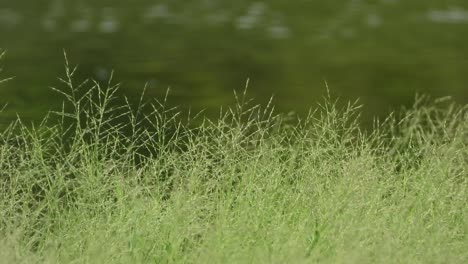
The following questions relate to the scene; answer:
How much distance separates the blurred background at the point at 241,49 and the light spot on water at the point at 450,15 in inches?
1.5

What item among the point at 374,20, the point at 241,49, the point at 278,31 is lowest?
the point at 374,20

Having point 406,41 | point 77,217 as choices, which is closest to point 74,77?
point 406,41

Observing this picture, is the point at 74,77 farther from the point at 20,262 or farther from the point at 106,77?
the point at 20,262

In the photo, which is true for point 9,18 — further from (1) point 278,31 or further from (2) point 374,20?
(2) point 374,20

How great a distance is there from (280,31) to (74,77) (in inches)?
273

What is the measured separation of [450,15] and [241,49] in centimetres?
600

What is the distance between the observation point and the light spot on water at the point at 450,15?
69.4 feet

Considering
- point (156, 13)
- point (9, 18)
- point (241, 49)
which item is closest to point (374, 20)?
point (156, 13)

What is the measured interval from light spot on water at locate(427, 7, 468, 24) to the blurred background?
4cm

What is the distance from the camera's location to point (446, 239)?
476 cm

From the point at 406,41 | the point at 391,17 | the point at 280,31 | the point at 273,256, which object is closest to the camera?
the point at 273,256

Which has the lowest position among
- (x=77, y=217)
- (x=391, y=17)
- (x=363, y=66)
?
(x=391, y=17)

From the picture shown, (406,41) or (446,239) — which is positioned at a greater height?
(446,239)

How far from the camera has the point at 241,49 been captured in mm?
17672
